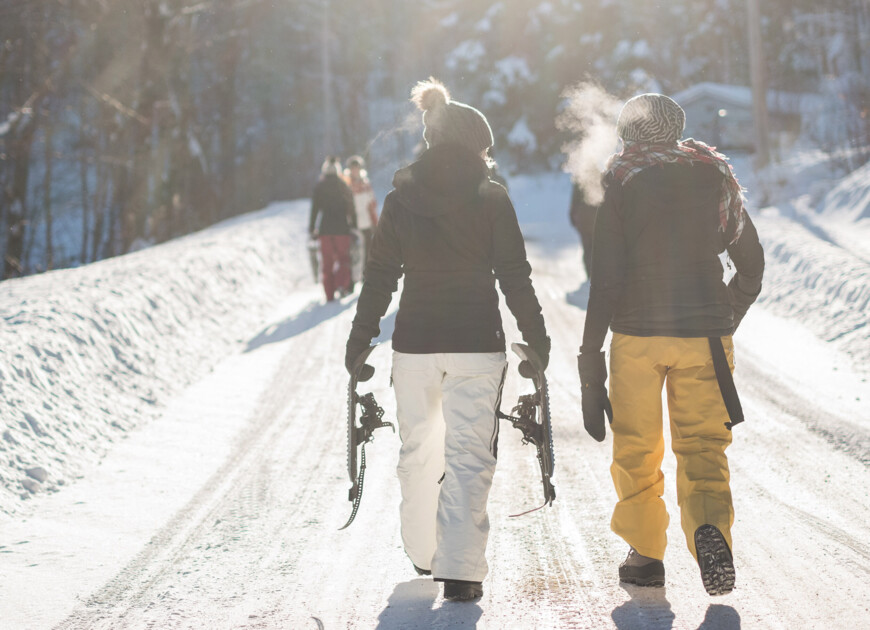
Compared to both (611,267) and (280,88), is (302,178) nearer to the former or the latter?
(280,88)

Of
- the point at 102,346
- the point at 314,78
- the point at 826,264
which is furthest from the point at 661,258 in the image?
the point at 314,78

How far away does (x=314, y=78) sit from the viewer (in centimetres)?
5000

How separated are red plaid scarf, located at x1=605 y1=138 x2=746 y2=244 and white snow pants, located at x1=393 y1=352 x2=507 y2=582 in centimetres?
91

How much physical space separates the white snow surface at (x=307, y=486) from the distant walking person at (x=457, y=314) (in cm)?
39

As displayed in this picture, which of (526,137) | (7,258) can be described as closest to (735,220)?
(7,258)

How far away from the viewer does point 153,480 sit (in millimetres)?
6059

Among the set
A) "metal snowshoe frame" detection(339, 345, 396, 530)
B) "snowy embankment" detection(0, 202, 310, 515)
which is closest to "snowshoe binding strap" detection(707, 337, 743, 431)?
"metal snowshoe frame" detection(339, 345, 396, 530)

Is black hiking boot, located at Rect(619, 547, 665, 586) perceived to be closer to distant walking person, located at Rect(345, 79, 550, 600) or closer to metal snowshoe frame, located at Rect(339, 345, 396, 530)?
distant walking person, located at Rect(345, 79, 550, 600)

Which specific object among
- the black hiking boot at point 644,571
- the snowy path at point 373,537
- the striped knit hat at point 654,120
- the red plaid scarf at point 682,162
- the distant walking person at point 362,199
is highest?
the striped knit hat at point 654,120

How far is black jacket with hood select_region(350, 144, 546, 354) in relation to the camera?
389 cm

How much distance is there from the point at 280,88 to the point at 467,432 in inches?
1796

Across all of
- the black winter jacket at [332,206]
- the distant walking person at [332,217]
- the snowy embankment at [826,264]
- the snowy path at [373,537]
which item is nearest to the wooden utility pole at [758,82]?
the snowy embankment at [826,264]

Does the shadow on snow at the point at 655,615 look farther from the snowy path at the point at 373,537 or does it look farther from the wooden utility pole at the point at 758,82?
the wooden utility pole at the point at 758,82

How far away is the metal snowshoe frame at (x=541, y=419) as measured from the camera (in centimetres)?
401
